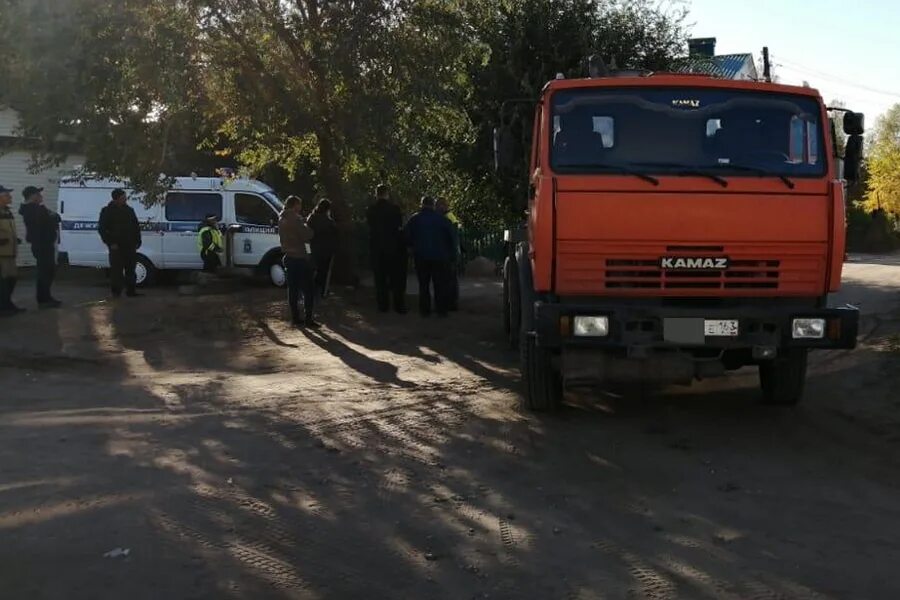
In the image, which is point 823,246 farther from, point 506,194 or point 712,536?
point 506,194

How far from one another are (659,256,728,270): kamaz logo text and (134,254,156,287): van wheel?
49.4 ft

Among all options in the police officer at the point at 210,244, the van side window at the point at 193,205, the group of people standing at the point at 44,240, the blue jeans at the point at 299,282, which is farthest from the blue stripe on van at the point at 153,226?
the blue jeans at the point at 299,282

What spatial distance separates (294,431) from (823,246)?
4.24 m

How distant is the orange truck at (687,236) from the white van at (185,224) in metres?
12.9

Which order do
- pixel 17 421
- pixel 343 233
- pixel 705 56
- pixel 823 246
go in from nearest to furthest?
pixel 823 246, pixel 17 421, pixel 343 233, pixel 705 56

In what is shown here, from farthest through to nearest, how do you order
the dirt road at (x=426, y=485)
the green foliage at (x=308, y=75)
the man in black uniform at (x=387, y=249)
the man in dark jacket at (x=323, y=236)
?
1. the man in dark jacket at (x=323, y=236)
2. the man in black uniform at (x=387, y=249)
3. the green foliage at (x=308, y=75)
4. the dirt road at (x=426, y=485)

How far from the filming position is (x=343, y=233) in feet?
53.4

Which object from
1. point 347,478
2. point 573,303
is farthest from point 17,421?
point 573,303

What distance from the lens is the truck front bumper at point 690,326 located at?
6898 mm

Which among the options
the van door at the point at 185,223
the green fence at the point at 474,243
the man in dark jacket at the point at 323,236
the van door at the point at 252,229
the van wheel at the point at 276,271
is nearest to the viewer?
the man in dark jacket at the point at 323,236

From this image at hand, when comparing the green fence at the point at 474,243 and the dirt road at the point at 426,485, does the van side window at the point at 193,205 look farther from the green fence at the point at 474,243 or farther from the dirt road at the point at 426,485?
the dirt road at the point at 426,485

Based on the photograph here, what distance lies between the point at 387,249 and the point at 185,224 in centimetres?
751

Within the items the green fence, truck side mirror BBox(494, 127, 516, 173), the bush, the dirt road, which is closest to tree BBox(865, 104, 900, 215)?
the bush

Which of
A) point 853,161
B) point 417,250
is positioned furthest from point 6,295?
point 853,161
